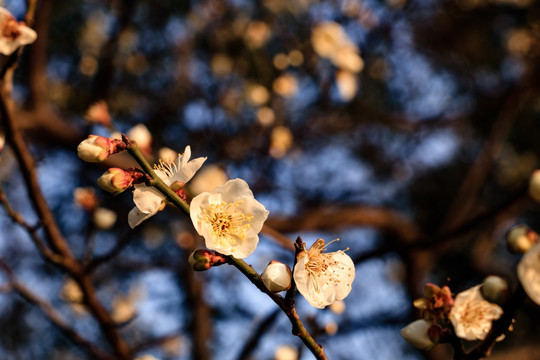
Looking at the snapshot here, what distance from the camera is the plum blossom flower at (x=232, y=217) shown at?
0.89 m

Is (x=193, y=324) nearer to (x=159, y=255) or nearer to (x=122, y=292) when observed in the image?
(x=159, y=255)

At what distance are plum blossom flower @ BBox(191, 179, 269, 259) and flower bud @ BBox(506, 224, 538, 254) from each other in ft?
1.53

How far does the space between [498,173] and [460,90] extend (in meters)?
1.12

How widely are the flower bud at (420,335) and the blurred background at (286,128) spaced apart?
1.55m

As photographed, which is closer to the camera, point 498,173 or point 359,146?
point 359,146

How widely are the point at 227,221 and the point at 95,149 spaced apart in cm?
31

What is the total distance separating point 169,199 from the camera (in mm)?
817

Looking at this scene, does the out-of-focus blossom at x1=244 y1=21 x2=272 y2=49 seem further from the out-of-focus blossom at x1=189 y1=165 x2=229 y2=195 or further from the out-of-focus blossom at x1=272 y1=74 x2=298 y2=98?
the out-of-focus blossom at x1=189 y1=165 x2=229 y2=195

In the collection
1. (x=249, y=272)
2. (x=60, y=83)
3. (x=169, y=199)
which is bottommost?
(x=249, y=272)

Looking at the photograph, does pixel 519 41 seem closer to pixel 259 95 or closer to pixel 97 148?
pixel 259 95

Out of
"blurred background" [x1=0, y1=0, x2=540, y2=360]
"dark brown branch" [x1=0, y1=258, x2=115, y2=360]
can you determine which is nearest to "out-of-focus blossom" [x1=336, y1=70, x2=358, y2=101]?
"blurred background" [x1=0, y1=0, x2=540, y2=360]

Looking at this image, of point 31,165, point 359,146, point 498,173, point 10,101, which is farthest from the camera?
point 498,173

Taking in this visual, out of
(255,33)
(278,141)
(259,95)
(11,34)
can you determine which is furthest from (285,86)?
(11,34)

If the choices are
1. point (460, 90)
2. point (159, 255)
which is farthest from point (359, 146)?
point (159, 255)
